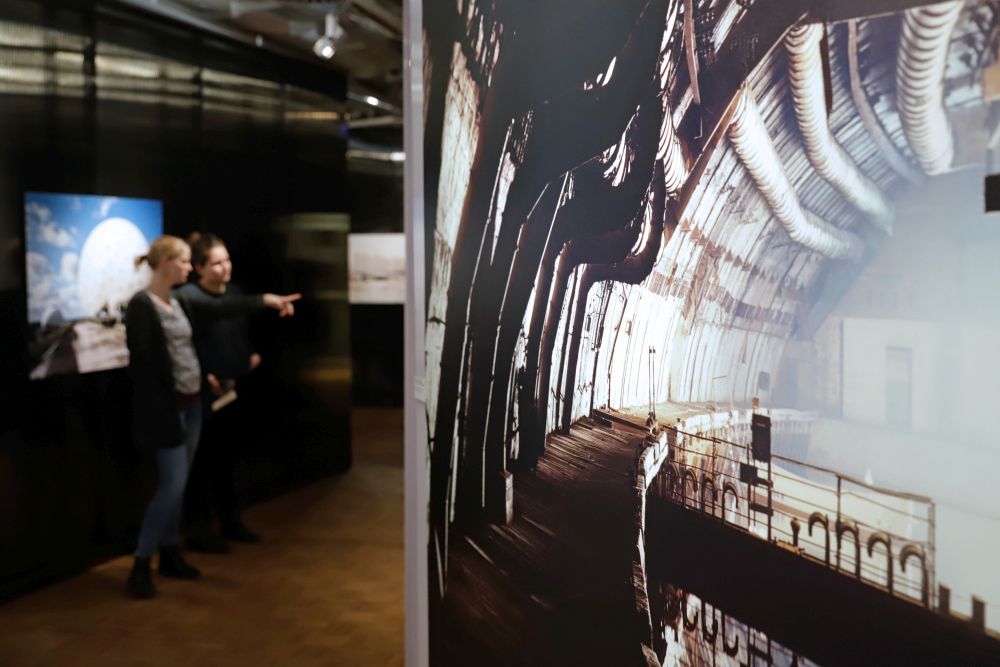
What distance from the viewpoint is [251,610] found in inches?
150

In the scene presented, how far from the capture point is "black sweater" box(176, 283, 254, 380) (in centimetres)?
473

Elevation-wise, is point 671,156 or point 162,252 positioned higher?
point 162,252

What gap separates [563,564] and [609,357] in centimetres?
47

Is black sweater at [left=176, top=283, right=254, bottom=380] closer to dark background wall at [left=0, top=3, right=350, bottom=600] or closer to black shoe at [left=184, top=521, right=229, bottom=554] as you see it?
dark background wall at [left=0, top=3, right=350, bottom=600]

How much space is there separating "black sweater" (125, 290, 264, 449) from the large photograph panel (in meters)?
0.61

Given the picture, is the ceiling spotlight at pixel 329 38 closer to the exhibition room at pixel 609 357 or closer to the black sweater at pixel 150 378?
the exhibition room at pixel 609 357

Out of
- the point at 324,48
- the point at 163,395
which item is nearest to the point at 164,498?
the point at 163,395

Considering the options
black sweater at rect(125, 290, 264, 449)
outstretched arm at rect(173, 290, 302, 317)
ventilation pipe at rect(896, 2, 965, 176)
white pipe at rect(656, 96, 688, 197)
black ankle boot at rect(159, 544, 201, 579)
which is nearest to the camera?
ventilation pipe at rect(896, 2, 965, 176)

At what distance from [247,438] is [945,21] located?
554 cm

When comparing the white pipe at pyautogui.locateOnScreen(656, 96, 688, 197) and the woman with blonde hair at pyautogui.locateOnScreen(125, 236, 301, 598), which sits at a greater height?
the white pipe at pyautogui.locateOnScreen(656, 96, 688, 197)

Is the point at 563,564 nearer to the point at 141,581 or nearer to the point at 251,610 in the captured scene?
the point at 251,610

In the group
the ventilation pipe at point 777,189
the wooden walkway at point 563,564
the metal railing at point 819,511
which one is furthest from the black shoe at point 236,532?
the ventilation pipe at point 777,189

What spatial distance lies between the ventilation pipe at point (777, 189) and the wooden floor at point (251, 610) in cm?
284

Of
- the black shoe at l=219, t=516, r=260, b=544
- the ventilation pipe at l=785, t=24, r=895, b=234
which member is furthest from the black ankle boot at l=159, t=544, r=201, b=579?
the ventilation pipe at l=785, t=24, r=895, b=234
